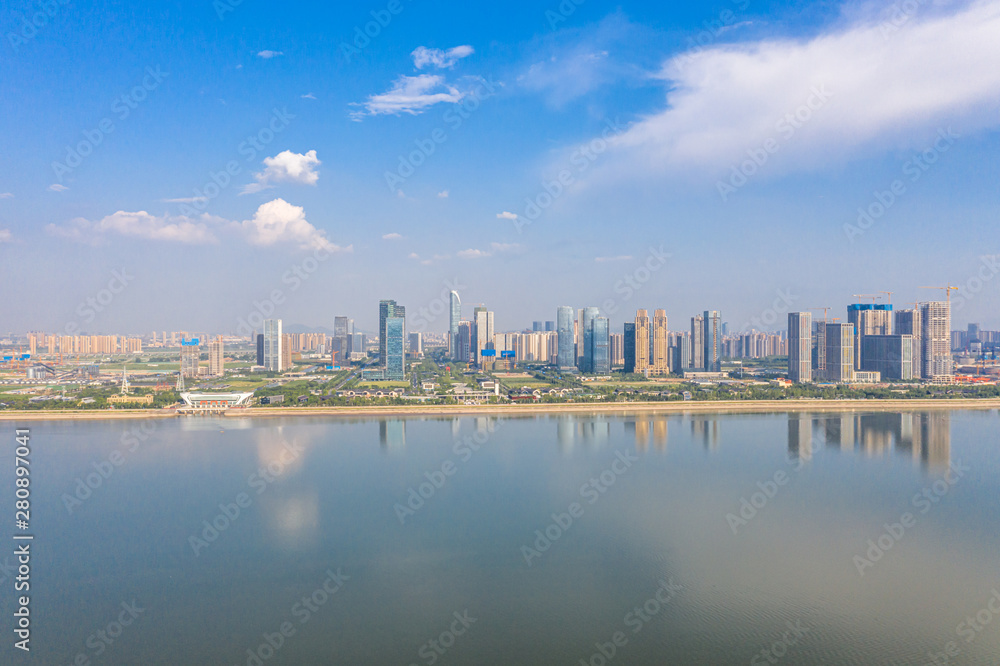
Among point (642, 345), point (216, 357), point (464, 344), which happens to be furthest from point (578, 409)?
point (464, 344)

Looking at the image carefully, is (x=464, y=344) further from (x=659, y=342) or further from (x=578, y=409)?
(x=578, y=409)

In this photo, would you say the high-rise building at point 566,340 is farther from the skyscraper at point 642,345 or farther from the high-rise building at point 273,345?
the high-rise building at point 273,345

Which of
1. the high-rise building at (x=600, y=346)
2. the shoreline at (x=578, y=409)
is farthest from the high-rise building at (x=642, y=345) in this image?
the shoreline at (x=578, y=409)

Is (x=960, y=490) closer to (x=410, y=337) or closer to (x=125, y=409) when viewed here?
(x=125, y=409)

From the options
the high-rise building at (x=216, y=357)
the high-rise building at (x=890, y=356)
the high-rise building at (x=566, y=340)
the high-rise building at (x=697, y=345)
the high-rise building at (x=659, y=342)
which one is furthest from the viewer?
the high-rise building at (x=566, y=340)

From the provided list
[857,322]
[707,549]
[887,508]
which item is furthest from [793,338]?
[707,549]

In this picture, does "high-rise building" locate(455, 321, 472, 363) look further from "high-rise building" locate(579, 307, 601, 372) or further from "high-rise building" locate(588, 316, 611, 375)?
→ "high-rise building" locate(588, 316, 611, 375)

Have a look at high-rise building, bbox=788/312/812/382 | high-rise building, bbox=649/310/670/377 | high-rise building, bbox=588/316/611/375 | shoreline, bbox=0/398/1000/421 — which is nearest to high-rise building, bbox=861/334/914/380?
high-rise building, bbox=788/312/812/382
